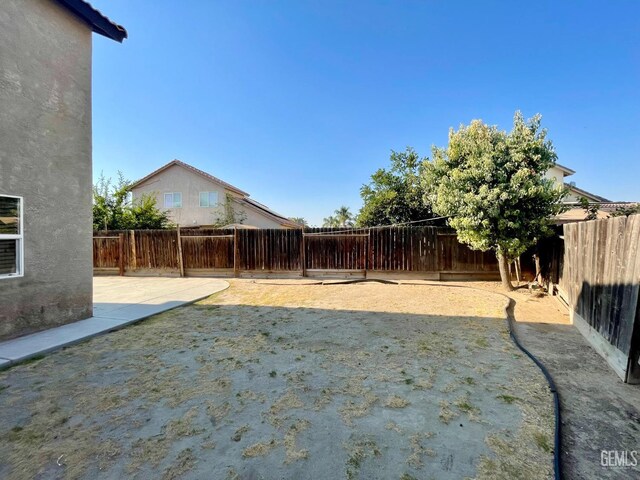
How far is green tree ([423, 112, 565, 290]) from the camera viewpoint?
720cm

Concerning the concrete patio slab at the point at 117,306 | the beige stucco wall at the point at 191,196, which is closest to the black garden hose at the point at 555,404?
the concrete patio slab at the point at 117,306

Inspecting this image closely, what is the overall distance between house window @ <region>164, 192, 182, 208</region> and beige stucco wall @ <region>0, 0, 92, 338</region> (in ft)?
48.6

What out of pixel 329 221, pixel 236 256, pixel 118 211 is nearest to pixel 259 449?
pixel 236 256

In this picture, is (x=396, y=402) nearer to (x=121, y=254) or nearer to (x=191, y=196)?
(x=121, y=254)

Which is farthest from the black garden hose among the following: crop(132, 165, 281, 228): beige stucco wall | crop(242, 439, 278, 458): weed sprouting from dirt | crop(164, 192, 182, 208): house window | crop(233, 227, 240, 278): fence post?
crop(164, 192, 182, 208): house window

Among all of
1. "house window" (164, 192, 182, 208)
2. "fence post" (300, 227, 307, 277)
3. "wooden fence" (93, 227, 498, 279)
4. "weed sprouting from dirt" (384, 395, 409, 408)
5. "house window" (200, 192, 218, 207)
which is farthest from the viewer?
"house window" (164, 192, 182, 208)

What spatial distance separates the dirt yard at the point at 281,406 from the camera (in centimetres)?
197

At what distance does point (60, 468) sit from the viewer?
193cm

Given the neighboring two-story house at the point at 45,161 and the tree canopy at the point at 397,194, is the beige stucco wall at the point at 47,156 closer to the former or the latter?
the neighboring two-story house at the point at 45,161

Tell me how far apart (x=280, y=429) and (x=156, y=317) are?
4.55 m

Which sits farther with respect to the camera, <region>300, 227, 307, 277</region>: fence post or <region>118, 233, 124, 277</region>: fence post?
<region>118, 233, 124, 277</region>: fence post

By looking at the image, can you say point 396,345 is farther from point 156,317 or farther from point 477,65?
point 477,65

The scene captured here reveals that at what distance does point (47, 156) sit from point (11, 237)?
137 cm

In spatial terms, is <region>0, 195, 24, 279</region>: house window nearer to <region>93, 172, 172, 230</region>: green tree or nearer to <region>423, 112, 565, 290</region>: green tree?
<region>423, 112, 565, 290</region>: green tree
